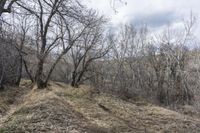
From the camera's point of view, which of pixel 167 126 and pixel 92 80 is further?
pixel 92 80

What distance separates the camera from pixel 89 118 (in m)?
14.7

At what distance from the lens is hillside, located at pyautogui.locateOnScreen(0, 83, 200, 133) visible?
11772 mm

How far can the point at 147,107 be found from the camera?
66.5 feet

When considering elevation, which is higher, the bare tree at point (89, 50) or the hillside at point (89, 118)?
the bare tree at point (89, 50)

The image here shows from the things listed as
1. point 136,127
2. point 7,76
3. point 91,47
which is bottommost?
point 136,127

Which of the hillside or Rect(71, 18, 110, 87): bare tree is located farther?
Rect(71, 18, 110, 87): bare tree

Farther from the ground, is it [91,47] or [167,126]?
[91,47]

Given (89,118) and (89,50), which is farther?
(89,50)

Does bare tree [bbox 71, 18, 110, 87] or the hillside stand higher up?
bare tree [bbox 71, 18, 110, 87]

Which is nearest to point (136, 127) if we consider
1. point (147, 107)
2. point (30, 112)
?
point (30, 112)

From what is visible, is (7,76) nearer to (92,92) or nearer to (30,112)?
(92,92)

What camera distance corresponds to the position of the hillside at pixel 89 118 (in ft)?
38.6

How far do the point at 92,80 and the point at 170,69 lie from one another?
10.7 meters

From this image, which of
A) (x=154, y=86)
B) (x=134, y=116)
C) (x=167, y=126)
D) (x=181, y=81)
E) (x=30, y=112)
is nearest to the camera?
(x=30, y=112)
